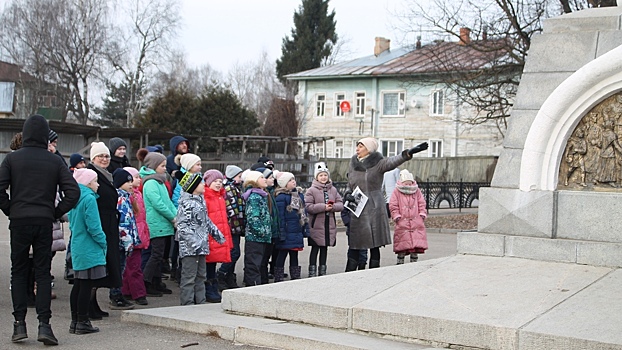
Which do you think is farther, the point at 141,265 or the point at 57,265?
the point at 57,265

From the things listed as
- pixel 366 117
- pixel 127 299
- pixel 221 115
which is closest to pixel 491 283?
pixel 127 299

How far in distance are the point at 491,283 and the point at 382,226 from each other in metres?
3.74

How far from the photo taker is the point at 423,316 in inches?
302

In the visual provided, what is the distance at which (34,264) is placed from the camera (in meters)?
7.77

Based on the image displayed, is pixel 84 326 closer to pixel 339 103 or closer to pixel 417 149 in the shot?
pixel 417 149

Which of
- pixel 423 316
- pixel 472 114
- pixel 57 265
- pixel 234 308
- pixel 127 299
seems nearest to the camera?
pixel 423 316

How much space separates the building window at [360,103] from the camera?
50.0m

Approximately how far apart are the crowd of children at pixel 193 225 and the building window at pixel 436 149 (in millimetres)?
35100

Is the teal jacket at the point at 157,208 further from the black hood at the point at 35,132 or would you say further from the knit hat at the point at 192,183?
the black hood at the point at 35,132

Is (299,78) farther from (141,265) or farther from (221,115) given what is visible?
(141,265)

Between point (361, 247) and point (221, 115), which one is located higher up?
point (221, 115)

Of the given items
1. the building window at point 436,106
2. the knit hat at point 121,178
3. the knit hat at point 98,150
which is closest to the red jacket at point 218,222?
the knit hat at point 121,178

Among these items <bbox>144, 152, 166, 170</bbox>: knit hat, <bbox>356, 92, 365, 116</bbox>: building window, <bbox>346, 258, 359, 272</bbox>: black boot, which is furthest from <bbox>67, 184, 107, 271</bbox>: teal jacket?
<bbox>356, 92, 365, 116</bbox>: building window

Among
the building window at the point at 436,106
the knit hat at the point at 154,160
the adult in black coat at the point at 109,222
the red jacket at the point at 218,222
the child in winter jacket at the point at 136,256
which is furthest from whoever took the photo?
the building window at the point at 436,106
